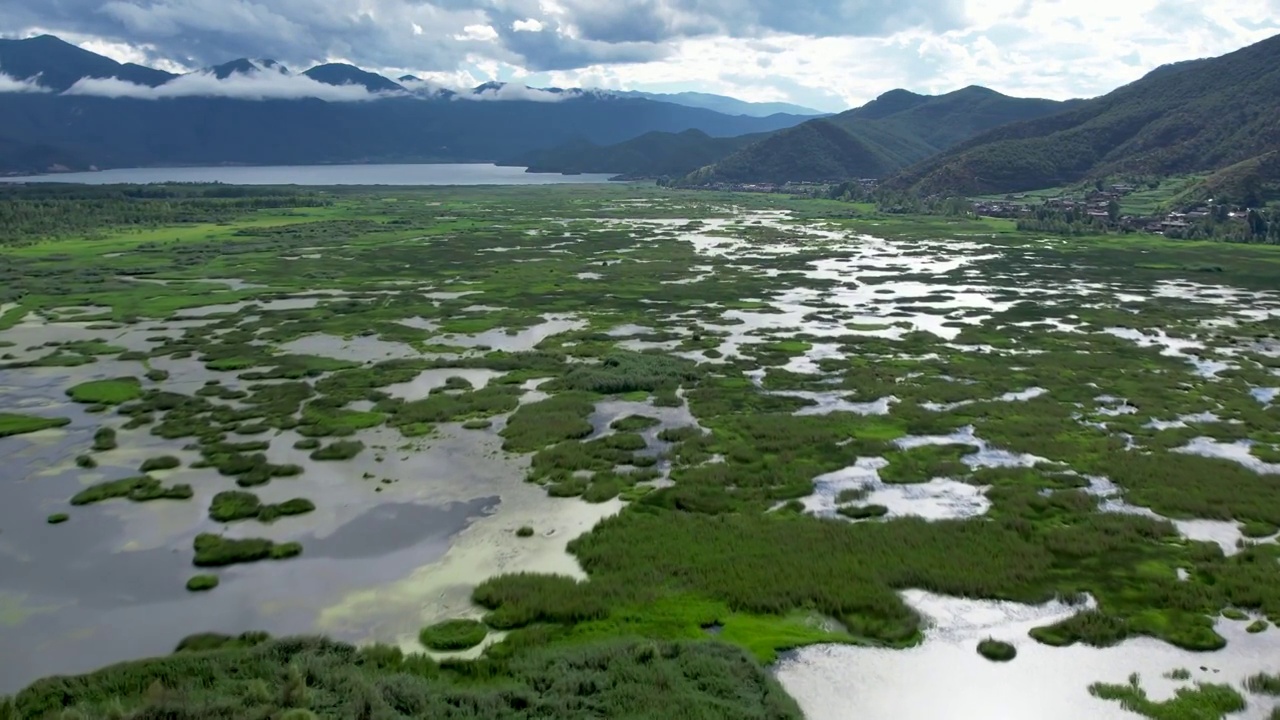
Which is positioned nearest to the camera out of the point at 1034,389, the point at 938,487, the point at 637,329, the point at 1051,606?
the point at 1051,606

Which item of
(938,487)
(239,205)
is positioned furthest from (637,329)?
(239,205)

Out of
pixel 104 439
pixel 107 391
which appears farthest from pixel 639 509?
pixel 107 391

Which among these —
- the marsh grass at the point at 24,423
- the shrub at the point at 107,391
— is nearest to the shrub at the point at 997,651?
the marsh grass at the point at 24,423

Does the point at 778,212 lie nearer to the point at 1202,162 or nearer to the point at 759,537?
the point at 1202,162

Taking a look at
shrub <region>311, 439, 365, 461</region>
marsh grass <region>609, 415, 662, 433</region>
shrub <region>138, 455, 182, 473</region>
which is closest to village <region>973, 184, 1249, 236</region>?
marsh grass <region>609, 415, 662, 433</region>

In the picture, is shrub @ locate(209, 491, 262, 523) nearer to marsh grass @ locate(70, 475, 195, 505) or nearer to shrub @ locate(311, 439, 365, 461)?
marsh grass @ locate(70, 475, 195, 505)

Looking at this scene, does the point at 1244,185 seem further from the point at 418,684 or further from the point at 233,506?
the point at 418,684
